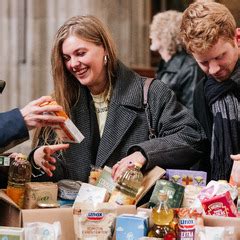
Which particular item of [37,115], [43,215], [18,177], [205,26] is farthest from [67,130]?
[205,26]

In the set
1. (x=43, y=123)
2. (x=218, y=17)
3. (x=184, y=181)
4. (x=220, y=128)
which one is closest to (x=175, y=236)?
(x=184, y=181)

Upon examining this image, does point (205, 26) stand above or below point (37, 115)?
above

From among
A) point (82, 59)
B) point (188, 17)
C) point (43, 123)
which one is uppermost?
point (188, 17)

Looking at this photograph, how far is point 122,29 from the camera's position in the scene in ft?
20.6

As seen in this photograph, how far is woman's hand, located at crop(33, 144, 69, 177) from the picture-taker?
291cm

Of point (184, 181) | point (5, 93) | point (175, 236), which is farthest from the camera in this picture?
point (5, 93)

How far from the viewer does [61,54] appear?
3154mm

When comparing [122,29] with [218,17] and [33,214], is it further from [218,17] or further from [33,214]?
[33,214]

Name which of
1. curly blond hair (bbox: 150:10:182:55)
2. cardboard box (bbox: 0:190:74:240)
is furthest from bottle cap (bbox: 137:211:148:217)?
curly blond hair (bbox: 150:10:182:55)

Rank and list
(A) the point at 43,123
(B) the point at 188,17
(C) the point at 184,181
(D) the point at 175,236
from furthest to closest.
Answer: (B) the point at 188,17, (C) the point at 184,181, (A) the point at 43,123, (D) the point at 175,236

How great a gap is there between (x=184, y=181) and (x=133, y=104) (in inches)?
19.7

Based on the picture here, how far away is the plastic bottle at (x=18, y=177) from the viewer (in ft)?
8.62

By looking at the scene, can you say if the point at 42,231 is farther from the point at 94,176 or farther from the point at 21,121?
the point at 94,176

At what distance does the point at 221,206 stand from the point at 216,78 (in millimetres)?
817
